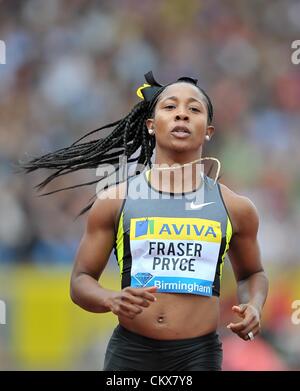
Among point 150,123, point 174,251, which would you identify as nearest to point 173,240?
point 174,251

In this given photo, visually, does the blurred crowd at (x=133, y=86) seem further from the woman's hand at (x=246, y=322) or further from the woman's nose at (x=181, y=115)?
the woman's hand at (x=246, y=322)

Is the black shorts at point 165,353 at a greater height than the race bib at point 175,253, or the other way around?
the race bib at point 175,253

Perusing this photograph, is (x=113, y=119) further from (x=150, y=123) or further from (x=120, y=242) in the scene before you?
(x=120, y=242)

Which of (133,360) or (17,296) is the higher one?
(17,296)

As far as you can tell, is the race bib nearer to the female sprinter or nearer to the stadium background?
the female sprinter

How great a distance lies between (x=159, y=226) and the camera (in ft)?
10.2

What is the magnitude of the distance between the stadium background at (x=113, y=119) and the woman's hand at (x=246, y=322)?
8.20 ft

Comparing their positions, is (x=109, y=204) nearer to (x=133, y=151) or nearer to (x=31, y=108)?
(x=133, y=151)

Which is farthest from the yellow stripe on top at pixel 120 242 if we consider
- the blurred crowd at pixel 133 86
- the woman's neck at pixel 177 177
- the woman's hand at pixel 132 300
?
the blurred crowd at pixel 133 86

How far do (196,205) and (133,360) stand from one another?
68 centimetres

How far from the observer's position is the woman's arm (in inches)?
127

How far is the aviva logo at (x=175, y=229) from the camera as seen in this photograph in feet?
10.1

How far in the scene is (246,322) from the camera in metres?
2.87
